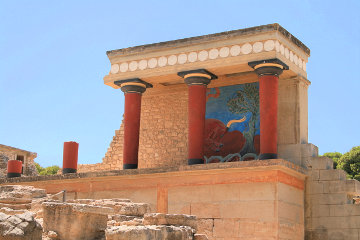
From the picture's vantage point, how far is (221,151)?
64.8 ft

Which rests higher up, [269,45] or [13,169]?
[269,45]

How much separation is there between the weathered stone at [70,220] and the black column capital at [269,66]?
8.86 meters

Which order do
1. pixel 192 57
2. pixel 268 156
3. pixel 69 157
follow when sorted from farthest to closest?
pixel 69 157 → pixel 192 57 → pixel 268 156

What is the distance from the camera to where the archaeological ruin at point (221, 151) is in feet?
52.1

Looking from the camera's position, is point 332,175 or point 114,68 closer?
point 332,175

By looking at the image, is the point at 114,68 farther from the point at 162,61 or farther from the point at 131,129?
the point at 131,129

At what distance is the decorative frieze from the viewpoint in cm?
1770

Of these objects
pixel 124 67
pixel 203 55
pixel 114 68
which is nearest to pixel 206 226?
pixel 203 55

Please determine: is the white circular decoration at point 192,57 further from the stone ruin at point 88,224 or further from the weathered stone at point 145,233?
the weathered stone at point 145,233

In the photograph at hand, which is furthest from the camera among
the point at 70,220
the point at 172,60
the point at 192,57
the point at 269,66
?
the point at 172,60

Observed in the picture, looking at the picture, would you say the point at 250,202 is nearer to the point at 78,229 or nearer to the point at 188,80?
the point at 188,80

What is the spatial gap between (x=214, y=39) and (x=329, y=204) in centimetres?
602

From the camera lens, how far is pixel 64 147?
67.5 ft

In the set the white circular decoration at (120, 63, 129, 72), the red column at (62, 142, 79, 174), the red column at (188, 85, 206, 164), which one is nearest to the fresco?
the red column at (188, 85, 206, 164)
